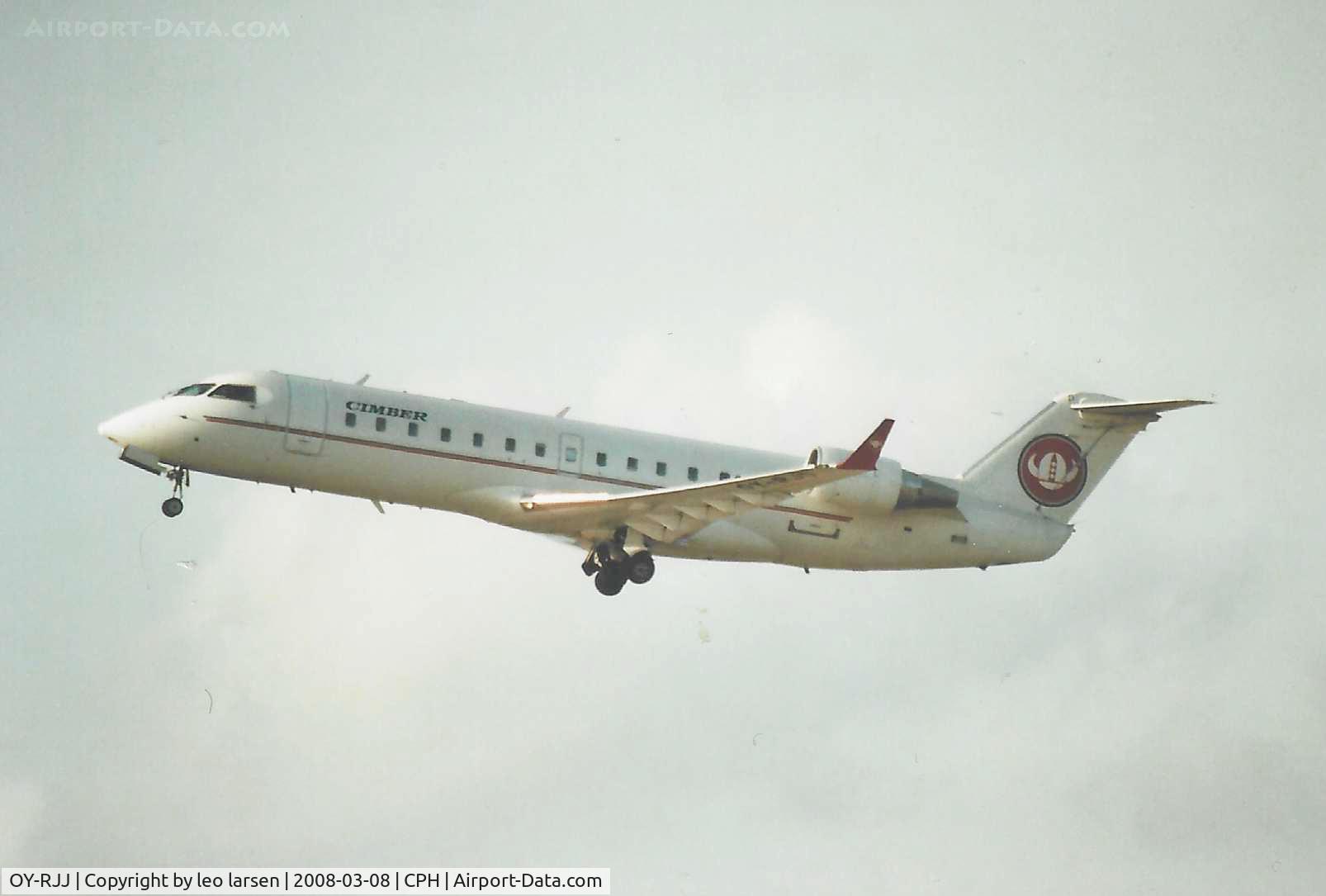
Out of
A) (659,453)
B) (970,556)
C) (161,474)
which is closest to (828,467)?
(659,453)

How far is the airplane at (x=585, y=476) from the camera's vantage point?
106 ft

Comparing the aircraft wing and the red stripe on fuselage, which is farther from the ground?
the red stripe on fuselage

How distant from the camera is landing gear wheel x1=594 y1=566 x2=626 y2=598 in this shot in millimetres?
33844

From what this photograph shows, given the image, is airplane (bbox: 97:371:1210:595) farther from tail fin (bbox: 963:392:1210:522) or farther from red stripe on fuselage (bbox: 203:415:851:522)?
tail fin (bbox: 963:392:1210:522)

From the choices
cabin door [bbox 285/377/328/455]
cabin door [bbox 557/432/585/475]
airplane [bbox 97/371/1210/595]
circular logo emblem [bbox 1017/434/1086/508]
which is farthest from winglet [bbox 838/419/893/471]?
cabin door [bbox 285/377/328/455]

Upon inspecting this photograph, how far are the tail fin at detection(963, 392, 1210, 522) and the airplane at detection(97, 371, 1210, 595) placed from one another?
60cm

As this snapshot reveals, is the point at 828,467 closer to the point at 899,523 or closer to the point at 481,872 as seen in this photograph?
the point at 899,523

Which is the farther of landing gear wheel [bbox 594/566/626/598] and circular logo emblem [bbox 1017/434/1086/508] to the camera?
circular logo emblem [bbox 1017/434/1086/508]

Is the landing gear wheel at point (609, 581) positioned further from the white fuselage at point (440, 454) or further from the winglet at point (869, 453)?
the winglet at point (869, 453)

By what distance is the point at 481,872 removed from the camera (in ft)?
98.5

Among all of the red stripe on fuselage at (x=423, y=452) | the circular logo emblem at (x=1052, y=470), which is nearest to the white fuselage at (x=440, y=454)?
the red stripe on fuselage at (x=423, y=452)

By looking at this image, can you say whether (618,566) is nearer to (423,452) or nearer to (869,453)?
(423,452)

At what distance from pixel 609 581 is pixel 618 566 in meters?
0.35

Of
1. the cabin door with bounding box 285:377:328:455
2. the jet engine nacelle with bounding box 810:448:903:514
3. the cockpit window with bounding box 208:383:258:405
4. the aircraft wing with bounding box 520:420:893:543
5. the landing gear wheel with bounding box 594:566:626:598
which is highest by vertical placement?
the cockpit window with bounding box 208:383:258:405
